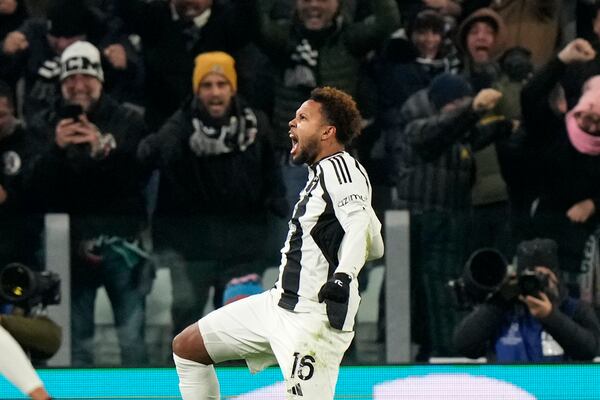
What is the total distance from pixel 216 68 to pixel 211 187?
0.67 m

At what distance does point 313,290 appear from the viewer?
5055 millimetres

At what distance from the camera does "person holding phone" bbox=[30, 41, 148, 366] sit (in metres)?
7.67

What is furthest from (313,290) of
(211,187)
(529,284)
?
(211,187)

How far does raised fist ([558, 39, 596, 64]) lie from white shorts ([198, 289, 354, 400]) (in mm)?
3185

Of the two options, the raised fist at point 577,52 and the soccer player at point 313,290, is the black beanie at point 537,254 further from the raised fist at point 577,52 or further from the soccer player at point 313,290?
the soccer player at point 313,290

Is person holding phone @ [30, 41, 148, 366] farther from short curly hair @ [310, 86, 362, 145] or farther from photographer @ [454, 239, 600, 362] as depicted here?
short curly hair @ [310, 86, 362, 145]

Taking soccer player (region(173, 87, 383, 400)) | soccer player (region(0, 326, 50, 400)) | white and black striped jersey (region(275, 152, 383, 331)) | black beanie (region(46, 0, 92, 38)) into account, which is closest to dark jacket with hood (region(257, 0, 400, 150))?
black beanie (region(46, 0, 92, 38))

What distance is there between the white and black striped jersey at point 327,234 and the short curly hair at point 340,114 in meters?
0.12

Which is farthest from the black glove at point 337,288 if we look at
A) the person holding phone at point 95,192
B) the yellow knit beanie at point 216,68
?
the yellow knit beanie at point 216,68

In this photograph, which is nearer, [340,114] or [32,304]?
[340,114]

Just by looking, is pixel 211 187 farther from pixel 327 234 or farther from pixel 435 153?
pixel 327 234

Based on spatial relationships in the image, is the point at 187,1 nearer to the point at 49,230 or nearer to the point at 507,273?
the point at 49,230

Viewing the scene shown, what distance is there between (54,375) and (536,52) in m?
3.23

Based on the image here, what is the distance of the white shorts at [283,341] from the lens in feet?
16.4
